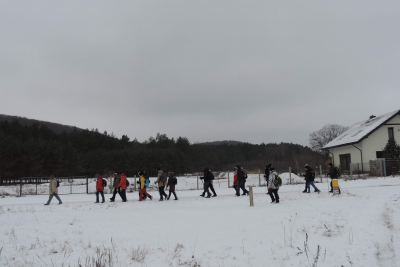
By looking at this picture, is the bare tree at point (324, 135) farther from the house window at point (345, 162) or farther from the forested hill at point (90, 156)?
the house window at point (345, 162)

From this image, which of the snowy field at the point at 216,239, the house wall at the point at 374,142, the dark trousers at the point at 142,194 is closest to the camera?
the snowy field at the point at 216,239

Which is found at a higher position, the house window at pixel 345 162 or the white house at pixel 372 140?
the white house at pixel 372 140

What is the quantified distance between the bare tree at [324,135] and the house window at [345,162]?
36.2 meters

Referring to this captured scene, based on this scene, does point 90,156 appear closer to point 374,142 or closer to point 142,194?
point 142,194

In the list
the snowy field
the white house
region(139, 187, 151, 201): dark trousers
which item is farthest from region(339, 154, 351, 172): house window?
A: region(139, 187, 151, 201): dark trousers

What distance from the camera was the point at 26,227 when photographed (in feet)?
32.0

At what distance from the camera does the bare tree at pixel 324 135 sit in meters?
73.4

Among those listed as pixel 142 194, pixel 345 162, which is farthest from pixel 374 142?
A: pixel 142 194

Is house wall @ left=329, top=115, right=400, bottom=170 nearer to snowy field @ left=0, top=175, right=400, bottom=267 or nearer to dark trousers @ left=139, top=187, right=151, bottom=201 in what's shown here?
snowy field @ left=0, top=175, right=400, bottom=267

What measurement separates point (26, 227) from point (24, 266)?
3.91m

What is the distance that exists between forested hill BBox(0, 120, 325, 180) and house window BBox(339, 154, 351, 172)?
7.54 m

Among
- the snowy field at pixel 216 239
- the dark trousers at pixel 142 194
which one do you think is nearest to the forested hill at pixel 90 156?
the dark trousers at pixel 142 194

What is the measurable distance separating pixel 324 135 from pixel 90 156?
58.1 meters

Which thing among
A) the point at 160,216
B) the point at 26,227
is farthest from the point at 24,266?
the point at 160,216
